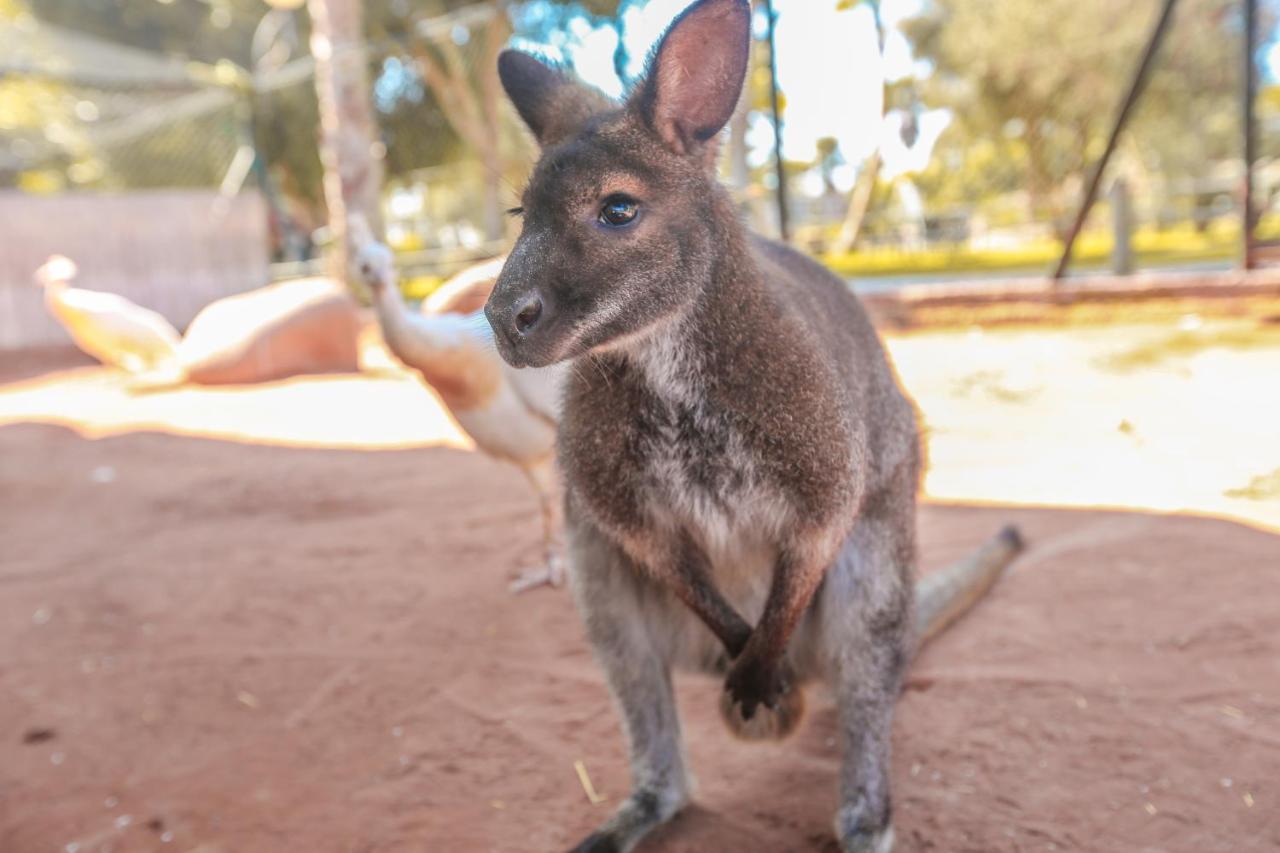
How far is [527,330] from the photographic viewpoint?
1341 mm

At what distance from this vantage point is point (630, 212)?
1.43m

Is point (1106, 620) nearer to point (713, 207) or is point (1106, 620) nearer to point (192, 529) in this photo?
point (713, 207)

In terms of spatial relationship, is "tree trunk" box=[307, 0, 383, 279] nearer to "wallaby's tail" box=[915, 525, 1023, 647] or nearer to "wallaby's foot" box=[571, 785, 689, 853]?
"wallaby's tail" box=[915, 525, 1023, 647]

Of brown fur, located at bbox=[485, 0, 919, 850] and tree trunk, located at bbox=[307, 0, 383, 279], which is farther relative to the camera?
tree trunk, located at bbox=[307, 0, 383, 279]

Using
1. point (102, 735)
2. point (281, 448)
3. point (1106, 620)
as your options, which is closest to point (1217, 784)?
point (1106, 620)

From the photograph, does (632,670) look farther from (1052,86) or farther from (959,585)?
(1052,86)

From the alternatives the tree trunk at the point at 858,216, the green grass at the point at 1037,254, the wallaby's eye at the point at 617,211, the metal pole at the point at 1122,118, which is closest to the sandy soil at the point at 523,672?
the wallaby's eye at the point at 617,211

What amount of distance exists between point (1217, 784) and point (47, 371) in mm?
9737

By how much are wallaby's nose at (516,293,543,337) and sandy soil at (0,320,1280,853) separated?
95cm

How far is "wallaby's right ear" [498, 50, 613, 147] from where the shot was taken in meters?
1.63

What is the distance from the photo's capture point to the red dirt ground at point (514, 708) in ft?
5.75

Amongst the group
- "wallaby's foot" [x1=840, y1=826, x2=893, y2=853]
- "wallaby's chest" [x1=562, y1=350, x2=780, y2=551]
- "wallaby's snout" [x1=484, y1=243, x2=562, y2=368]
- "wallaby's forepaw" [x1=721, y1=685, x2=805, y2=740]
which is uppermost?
"wallaby's snout" [x1=484, y1=243, x2=562, y2=368]

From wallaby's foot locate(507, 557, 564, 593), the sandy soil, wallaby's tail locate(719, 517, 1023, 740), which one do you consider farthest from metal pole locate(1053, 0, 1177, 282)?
wallaby's foot locate(507, 557, 564, 593)

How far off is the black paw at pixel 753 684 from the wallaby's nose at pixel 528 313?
681 millimetres
